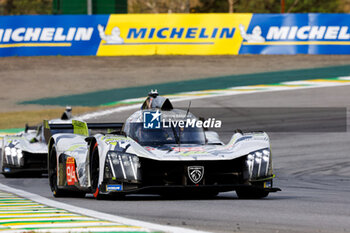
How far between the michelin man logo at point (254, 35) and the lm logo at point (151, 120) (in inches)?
905

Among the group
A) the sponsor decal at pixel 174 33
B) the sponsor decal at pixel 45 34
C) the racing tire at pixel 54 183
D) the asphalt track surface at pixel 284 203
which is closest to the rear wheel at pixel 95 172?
the asphalt track surface at pixel 284 203

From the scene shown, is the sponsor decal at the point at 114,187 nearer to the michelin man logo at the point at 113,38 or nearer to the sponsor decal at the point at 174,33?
the sponsor decal at the point at 174,33

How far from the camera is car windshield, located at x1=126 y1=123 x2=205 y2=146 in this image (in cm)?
1007

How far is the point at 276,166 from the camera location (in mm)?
16109

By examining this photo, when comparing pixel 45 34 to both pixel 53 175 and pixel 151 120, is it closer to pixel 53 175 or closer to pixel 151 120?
pixel 53 175

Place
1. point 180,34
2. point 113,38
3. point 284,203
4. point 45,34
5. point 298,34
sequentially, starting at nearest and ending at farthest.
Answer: point 284,203 < point 298,34 < point 45,34 < point 180,34 < point 113,38

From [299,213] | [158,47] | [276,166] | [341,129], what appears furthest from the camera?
[158,47]

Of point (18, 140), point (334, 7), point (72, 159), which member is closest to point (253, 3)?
point (334, 7)

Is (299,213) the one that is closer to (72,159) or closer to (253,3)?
(72,159)

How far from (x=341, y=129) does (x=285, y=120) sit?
8.05 ft

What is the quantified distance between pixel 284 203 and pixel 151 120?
2250 mm

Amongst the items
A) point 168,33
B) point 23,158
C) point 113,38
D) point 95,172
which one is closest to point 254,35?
point 168,33

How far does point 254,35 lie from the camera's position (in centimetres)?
3341

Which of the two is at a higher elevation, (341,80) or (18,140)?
(341,80)
